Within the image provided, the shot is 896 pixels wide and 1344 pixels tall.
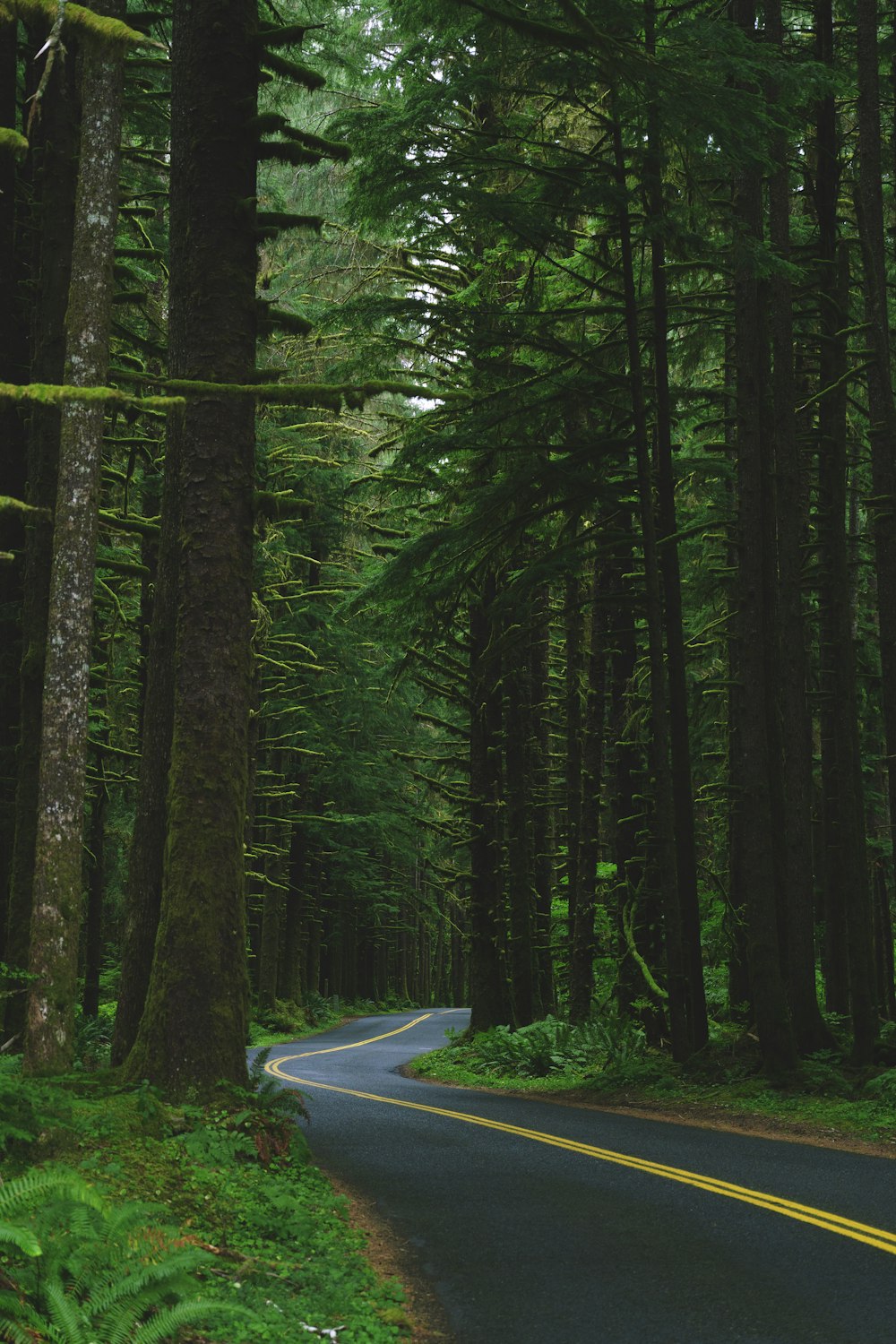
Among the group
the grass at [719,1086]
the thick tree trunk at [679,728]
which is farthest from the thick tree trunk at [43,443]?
the grass at [719,1086]

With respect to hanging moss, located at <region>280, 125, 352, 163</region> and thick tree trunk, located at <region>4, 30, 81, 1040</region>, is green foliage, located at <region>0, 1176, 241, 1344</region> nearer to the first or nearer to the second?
thick tree trunk, located at <region>4, 30, 81, 1040</region>

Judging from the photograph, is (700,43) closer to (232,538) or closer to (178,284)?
(178,284)

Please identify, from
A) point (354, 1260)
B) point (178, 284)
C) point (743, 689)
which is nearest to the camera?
point (354, 1260)

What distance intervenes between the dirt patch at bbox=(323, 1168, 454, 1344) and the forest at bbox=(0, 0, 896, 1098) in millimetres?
A: 1613

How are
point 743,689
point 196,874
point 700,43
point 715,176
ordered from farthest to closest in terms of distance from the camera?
1. point 715,176
2. point 743,689
3. point 700,43
4. point 196,874

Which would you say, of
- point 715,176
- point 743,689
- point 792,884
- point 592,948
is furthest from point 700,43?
point 592,948

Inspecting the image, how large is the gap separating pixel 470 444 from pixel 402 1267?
11081mm

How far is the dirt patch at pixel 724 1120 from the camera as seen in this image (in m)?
11.6

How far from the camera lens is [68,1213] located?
18.4ft

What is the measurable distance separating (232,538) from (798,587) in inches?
381

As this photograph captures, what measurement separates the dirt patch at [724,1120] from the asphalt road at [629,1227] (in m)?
0.51

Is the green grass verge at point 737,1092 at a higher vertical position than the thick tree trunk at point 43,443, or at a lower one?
lower

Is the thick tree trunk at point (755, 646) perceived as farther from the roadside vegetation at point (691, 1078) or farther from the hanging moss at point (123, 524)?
the hanging moss at point (123, 524)

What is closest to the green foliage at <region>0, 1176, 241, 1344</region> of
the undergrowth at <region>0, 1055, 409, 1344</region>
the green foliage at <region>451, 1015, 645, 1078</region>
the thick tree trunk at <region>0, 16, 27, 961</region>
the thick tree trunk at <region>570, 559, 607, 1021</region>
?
the undergrowth at <region>0, 1055, 409, 1344</region>
